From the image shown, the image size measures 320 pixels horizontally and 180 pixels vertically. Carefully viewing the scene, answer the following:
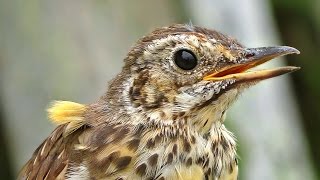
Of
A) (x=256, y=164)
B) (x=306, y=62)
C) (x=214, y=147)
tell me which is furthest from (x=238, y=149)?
(x=306, y=62)

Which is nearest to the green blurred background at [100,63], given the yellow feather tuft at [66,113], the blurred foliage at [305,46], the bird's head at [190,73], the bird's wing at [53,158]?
the yellow feather tuft at [66,113]

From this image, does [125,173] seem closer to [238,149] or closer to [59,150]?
[59,150]

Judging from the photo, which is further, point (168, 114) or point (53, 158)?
point (53, 158)

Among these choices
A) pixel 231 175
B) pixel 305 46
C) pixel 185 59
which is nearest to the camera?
pixel 185 59

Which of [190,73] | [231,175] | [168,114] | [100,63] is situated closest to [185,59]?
[190,73]

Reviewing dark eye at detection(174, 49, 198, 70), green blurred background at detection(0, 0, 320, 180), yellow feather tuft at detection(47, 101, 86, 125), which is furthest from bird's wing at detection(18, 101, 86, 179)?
green blurred background at detection(0, 0, 320, 180)

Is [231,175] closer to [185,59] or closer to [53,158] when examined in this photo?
[185,59]

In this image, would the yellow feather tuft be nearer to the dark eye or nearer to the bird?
the bird
